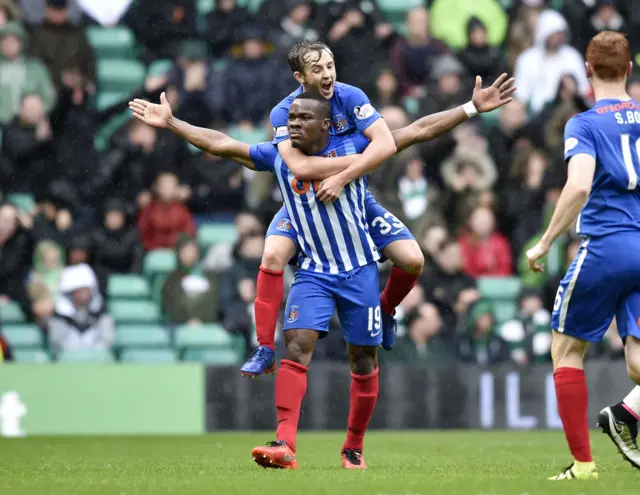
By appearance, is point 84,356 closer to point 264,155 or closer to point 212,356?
point 212,356

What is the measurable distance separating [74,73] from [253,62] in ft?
7.12

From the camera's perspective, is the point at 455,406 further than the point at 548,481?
Yes

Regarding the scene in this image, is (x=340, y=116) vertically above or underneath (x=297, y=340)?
above

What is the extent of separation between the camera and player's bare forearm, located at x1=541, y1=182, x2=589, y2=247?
6.45 meters

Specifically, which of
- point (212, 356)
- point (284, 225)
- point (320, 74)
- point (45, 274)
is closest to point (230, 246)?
point (212, 356)

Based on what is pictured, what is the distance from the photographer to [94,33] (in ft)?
55.3

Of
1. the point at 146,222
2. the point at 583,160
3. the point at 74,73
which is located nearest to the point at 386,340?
the point at 583,160

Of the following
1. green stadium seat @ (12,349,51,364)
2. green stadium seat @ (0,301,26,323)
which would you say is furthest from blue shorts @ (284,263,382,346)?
green stadium seat @ (0,301,26,323)

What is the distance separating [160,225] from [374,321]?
757cm

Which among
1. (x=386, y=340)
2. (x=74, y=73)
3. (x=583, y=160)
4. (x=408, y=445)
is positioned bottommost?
(x=408, y=445)

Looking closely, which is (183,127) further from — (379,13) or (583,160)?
(379,13)

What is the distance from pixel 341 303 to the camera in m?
7.91

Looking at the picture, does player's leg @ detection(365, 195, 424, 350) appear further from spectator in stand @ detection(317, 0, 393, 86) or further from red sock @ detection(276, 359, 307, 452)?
spectator in stand @ detection(317, 0, 393, 86)

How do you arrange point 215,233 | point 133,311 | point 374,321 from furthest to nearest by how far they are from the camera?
point 215,233 < point 133,311 < point 374,321
